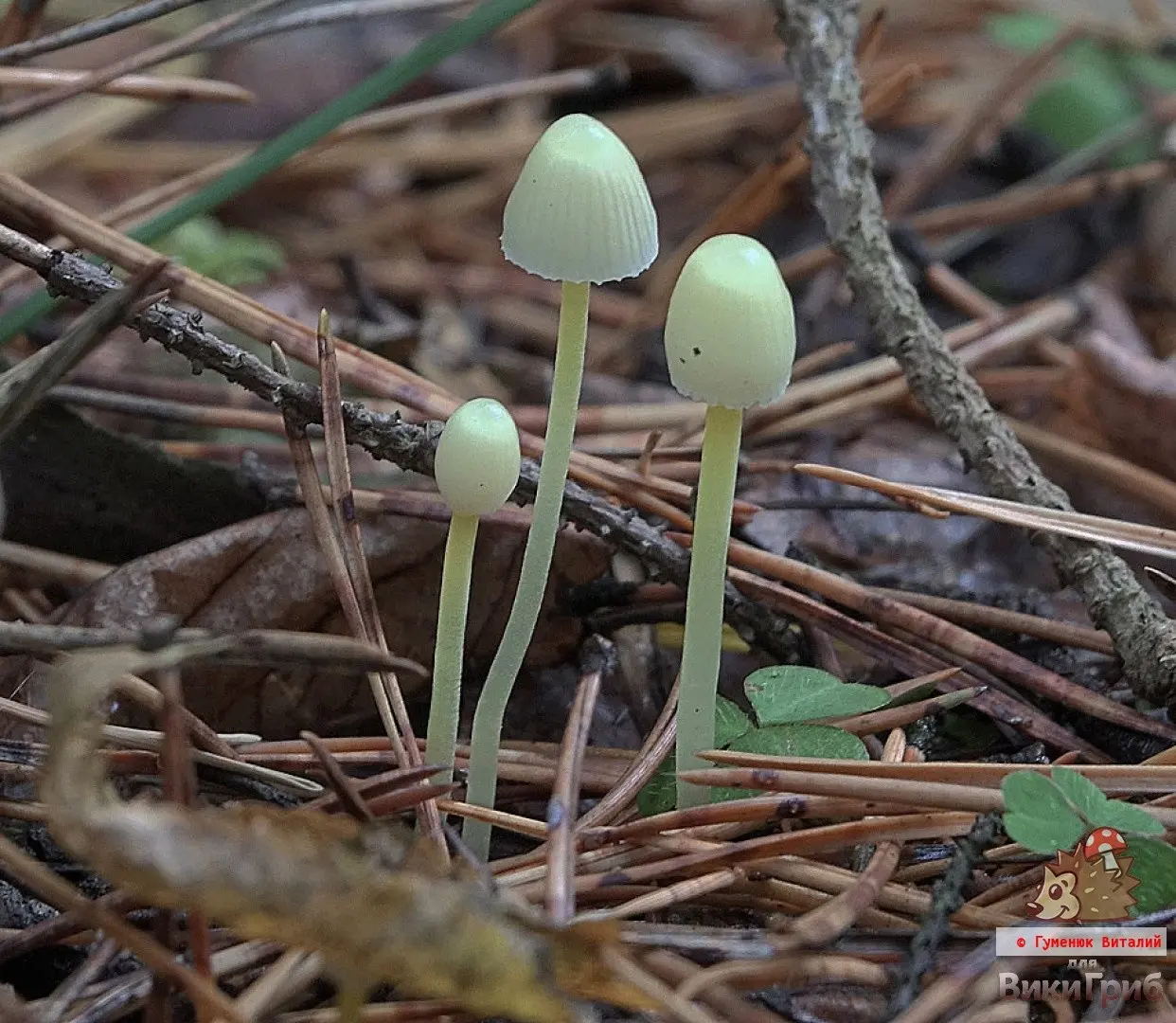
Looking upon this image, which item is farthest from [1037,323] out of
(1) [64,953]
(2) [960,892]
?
(1) [64,953]

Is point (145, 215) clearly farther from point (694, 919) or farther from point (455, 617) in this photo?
point (694, 919)

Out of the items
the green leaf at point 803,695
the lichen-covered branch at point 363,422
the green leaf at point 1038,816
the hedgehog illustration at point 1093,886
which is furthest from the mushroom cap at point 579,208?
the hedgehog illustration at point 1093,886

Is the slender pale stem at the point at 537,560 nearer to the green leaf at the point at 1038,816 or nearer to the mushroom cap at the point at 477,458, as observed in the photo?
the mushroom cap at the point at 477,458

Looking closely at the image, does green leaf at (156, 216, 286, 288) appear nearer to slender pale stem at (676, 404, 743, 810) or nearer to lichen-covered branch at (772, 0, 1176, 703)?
lichen-covered branch at (772, 0, 1176, 703)

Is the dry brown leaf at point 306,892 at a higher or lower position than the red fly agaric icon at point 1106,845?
higher

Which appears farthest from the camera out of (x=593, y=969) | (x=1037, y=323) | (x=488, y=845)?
(x=1037, y=323)

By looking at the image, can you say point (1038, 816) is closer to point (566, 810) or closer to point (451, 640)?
point (566, 810)
